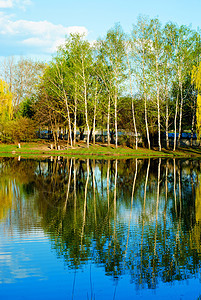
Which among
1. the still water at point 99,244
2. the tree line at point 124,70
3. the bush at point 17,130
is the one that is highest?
the tree line at point 124,70

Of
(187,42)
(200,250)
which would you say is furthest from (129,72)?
(200,250)

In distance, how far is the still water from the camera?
25.1 feet

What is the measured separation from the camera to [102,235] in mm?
11391

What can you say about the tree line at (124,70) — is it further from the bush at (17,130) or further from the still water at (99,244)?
the still water at (99,244)

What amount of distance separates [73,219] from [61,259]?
436cm

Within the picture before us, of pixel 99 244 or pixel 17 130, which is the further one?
pixel 17 130

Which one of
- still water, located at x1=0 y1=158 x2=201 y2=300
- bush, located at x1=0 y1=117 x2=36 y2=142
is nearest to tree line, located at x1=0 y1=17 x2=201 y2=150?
bush, located at x1=0 y1=117 x2=36 y2=142

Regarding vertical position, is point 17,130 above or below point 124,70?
below

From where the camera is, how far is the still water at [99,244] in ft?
25.1

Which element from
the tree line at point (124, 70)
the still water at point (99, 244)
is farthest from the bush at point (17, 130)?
the still water at point (99, 244)

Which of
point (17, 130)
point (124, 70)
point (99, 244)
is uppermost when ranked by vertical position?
point (124, 70)

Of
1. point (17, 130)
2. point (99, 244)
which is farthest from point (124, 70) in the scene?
point (99, 244)

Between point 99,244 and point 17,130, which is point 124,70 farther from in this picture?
point 99,244

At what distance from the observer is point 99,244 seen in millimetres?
10422
